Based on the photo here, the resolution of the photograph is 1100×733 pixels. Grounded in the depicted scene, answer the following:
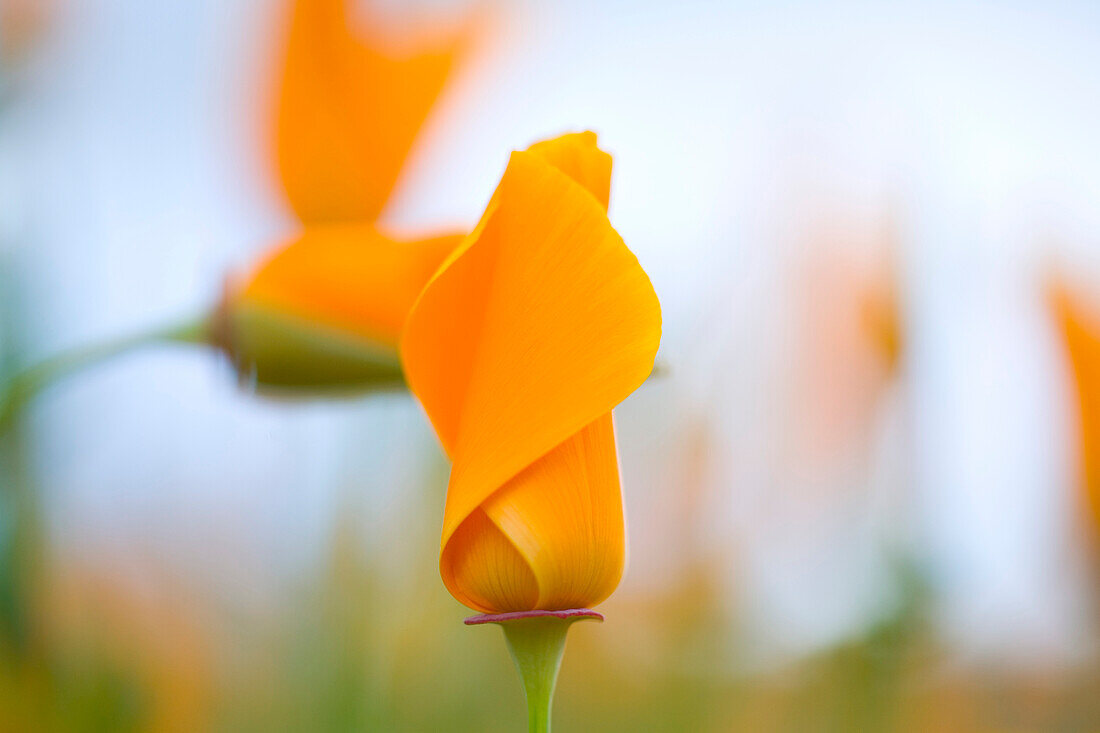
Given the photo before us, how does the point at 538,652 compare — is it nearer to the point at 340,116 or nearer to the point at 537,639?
the point at 537,639

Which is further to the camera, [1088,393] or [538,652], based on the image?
[1088,393]

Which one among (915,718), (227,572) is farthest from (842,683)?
(227,572)

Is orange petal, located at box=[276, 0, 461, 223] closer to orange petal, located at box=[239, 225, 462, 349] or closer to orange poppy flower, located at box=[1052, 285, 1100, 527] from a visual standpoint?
orange petal, located at box=[239, 225, 462, 349]

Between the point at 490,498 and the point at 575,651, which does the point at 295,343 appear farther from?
the point at 575,651

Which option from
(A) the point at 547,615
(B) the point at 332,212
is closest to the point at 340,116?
(B) the point at 332,212

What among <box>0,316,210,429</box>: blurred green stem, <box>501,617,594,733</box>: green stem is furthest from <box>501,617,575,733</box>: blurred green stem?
<box>0,316,210,429</box>: blurred green stem

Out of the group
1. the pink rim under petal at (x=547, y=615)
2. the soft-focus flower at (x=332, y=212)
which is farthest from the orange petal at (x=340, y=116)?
the pink rim under petal at (x=547, y=615)

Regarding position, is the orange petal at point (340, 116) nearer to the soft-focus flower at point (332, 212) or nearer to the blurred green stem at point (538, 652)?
the soft-focus flower at point (332, 212)
